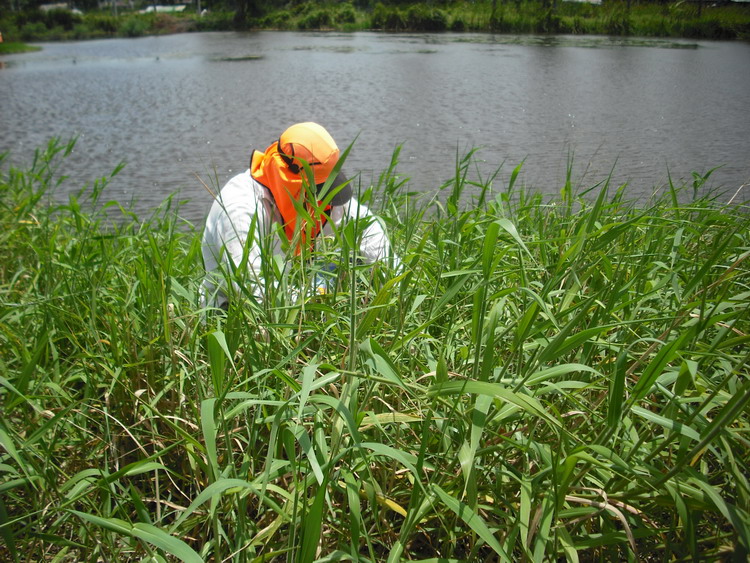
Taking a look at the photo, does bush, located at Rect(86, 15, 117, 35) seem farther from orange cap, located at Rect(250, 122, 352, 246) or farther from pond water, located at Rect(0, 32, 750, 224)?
orange cap, located at Rect(250, 122, 352, 246)

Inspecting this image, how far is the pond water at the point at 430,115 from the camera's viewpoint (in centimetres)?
489

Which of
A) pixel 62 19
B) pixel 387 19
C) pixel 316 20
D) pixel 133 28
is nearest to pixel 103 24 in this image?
pixel 62 19

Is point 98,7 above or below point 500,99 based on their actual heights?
above

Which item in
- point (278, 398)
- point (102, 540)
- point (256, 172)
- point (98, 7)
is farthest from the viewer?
point (98, 7)

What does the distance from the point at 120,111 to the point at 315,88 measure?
2858 mm

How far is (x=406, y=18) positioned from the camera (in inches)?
953

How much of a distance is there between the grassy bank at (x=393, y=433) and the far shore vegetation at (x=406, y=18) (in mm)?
5708

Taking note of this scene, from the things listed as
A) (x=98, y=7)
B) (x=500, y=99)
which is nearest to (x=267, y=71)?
(x=500, y=99)

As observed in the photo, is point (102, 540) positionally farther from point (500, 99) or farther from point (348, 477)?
point (500, 99)

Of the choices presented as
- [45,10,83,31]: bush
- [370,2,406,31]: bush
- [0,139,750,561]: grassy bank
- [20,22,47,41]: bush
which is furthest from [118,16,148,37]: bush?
[0,139,750,561]: grassy bank

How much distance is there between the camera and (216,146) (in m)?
6.29

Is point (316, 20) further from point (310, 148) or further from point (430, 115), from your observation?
point (310, 148)

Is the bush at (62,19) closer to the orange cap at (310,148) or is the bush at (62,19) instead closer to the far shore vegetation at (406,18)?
the far shore vegetation at (406,18)

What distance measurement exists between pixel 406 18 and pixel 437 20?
2.30 metres
